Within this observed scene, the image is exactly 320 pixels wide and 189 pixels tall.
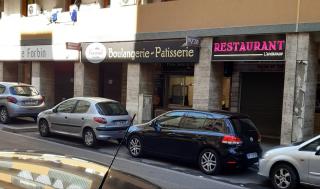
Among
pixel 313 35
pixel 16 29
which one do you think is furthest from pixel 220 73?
pixel 16 29

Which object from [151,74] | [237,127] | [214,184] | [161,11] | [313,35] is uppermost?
[161,11]

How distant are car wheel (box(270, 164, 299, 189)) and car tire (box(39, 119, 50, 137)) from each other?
8.51 m

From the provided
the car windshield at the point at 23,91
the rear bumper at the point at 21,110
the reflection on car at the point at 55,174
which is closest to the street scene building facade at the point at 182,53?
the car windshield at the point at 23,91

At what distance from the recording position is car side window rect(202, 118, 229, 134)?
33.4 feet

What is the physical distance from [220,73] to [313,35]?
3.98m

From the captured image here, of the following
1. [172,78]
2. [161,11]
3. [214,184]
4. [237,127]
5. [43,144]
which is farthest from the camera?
[172,78]

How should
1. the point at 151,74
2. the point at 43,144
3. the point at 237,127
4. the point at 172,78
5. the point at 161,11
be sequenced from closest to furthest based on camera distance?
1. the point at 237,127
2. the point at 43,144
3. the point at 161,11
4. the point at 151,74
5. the point at 172,78

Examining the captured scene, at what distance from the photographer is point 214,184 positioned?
9.25 m

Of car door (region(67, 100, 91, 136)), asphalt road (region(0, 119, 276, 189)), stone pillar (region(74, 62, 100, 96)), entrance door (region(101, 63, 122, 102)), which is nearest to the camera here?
asphalt road (region(0, 119, 276, 189))

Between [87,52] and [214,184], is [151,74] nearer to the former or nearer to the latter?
[87,52]

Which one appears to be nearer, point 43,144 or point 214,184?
point 214,184

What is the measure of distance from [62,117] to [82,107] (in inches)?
37.4

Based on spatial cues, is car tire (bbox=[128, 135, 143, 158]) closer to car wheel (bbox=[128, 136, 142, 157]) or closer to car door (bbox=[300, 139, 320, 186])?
car wheel (bbox=[128, 136, 142, 157])

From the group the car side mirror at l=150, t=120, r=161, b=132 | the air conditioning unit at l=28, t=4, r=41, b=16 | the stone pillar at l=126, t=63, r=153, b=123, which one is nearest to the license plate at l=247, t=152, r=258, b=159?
the car side mirror at l=150, t=120, r=161, b=132
